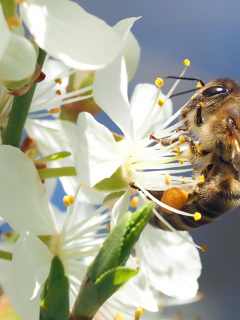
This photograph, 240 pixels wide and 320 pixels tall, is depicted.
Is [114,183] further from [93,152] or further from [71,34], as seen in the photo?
[71,34]

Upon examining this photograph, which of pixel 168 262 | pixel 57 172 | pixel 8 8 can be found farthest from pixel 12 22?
pixel 168 262

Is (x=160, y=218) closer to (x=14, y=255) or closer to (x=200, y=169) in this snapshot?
(x=200, y=169)

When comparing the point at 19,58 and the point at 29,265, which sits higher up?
the point at 19,58

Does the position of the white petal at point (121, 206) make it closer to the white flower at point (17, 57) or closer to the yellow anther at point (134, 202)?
the yellow anther at point (134, 202)

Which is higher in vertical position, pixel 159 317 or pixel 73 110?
pixel 73 110

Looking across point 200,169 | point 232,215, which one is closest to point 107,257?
point 200,169

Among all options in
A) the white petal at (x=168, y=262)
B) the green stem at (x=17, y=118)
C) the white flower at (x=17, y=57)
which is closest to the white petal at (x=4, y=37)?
the white flower at (x=17, y=57)

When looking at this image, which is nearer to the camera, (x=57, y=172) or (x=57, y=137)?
(x=57, y=172)

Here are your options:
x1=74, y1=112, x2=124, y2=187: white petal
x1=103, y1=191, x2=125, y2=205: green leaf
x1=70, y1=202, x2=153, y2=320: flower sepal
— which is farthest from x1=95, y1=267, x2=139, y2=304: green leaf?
x1=103, y1=191, x2=125, y2=205: green leaf
